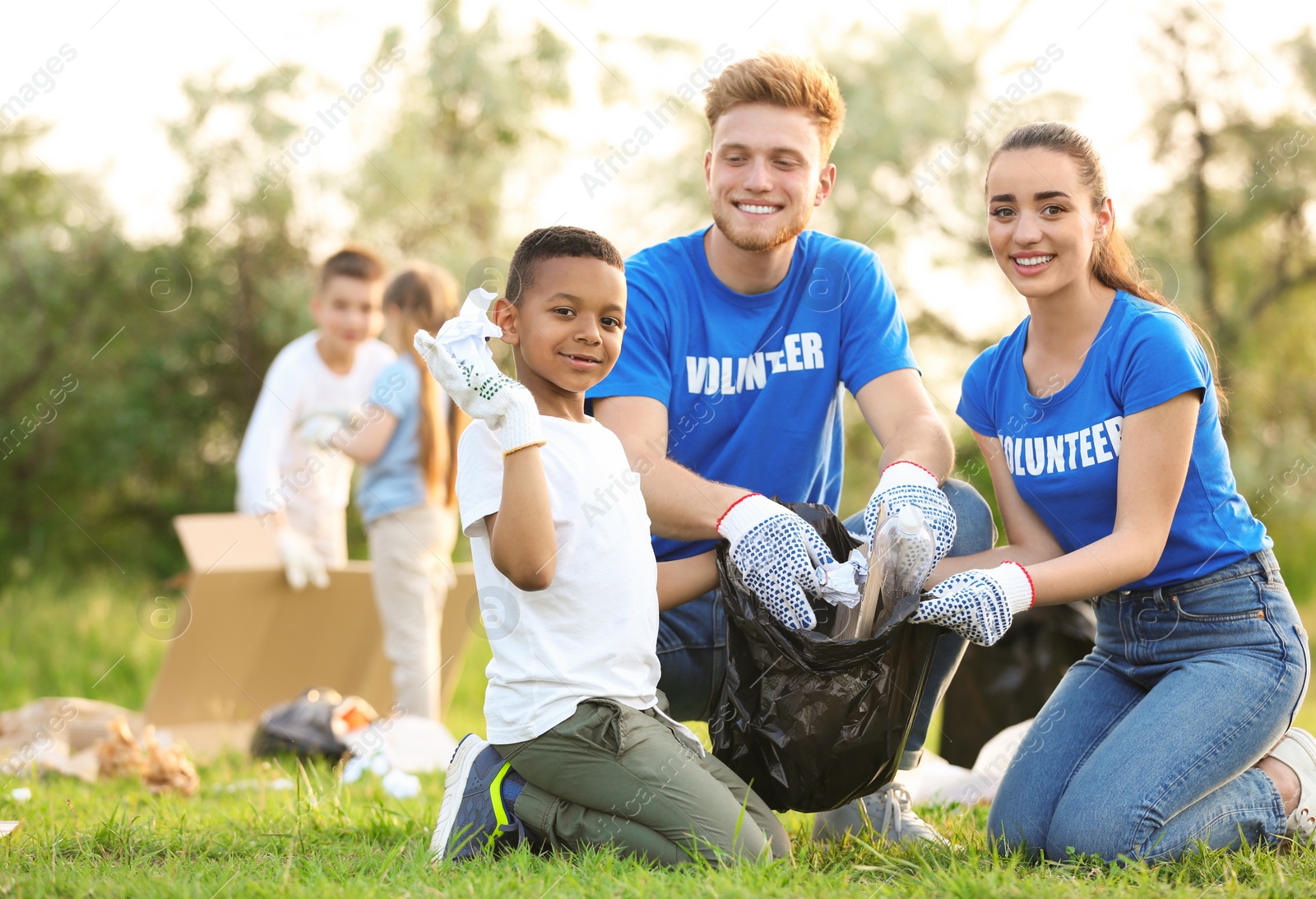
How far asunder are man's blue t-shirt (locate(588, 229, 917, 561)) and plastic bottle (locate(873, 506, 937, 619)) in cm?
55

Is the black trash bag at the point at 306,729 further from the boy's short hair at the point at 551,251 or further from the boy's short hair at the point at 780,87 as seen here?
the boy's short hair at the point at 780,87

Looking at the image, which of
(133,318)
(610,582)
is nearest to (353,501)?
(133,318)

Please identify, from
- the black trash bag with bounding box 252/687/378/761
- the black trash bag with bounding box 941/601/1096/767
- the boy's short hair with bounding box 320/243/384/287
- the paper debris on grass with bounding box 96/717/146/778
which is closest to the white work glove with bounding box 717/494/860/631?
the black trash bag with bounding box 941/601/1096/767

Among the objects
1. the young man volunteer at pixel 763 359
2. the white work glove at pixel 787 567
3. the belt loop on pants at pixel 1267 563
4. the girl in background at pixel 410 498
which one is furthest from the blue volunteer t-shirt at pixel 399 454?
the belt loop on pants at pixel 1267 563

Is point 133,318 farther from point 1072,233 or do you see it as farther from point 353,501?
point 1072,233

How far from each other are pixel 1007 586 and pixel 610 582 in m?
0.80

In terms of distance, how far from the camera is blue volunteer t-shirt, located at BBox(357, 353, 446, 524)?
4652 millimetres

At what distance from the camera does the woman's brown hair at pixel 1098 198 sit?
2.62 m

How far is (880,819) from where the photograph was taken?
8.78 ft

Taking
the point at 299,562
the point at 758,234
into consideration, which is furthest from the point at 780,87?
the point at 299,562

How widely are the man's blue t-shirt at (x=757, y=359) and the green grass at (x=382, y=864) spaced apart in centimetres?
90

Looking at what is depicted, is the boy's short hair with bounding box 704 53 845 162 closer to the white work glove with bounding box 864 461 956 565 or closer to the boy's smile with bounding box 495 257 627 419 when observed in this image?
the boy's smile with bounding box 495 257 627 419

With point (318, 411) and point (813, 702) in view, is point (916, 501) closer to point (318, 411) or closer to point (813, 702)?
point (813, 702)

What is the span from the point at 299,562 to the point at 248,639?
403 mm
